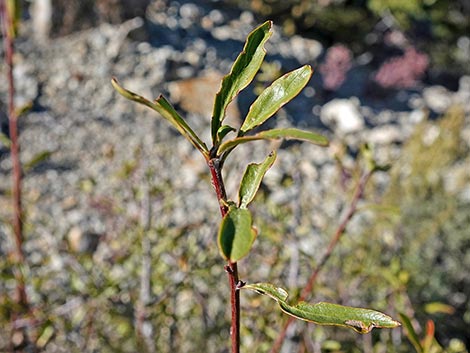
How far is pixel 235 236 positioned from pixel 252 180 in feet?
0.29

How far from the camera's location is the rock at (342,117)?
431cm

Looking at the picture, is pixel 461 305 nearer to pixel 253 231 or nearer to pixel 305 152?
pixel 305 152

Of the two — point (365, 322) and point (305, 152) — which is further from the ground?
Result: point (365, 322)

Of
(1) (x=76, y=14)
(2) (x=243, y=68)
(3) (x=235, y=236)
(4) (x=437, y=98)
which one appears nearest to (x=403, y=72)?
(4) (x=437, y=98)

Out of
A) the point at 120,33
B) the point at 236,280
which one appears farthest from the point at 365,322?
the point at 120,33

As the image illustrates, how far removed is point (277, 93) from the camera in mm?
513

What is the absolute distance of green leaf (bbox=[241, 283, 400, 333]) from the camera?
488mm

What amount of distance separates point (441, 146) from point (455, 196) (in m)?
0.66

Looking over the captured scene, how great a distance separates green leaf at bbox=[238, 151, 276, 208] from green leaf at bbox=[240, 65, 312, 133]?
3 centimetres

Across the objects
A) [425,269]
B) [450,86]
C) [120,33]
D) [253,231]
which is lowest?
[450,86]

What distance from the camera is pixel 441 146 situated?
12.4ft

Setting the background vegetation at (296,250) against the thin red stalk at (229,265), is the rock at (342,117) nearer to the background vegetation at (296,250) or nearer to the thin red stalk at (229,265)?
the background vegetation at (296,250)

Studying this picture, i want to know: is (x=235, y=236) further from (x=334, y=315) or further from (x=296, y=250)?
(x=296, y=250)

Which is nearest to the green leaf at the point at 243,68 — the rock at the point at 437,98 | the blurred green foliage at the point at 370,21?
the rock at the point at 437,98
